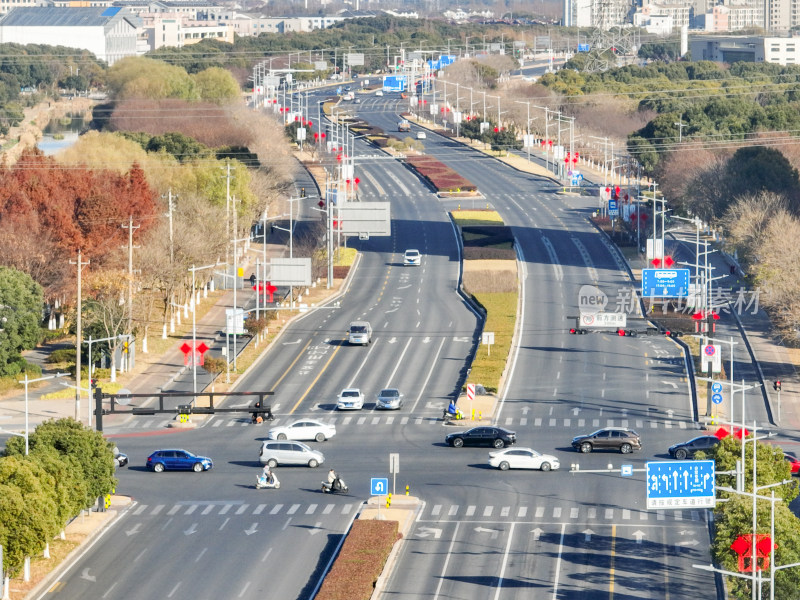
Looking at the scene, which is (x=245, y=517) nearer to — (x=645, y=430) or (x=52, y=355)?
(x=645, y=430)

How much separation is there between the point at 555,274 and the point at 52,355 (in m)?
49.1

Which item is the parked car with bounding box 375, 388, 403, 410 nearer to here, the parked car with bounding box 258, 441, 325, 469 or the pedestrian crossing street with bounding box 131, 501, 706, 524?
the parked car with bounding box 258, 441, 325, 469

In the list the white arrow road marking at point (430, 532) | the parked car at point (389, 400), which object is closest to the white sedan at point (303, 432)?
the parked car at point (389, 400)

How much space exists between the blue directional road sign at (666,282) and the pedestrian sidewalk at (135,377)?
32.3m

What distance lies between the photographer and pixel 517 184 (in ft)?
619

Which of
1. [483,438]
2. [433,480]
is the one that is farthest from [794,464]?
[433,480]

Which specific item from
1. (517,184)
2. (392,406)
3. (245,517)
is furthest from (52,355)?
(517,184)

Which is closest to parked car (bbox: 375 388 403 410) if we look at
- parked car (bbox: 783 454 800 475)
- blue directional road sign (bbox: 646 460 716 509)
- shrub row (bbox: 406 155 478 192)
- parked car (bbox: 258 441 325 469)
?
parked car (bbox: 258 441 325 469)

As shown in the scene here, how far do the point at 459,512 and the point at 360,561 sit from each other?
10700mm

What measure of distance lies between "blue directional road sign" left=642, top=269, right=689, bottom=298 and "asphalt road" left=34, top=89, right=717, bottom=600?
17.9ft

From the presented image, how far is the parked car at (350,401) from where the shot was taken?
9950 centimetres

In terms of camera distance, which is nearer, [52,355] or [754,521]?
[754,521]

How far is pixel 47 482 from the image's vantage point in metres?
68.7

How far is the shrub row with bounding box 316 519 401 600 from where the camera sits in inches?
2437
